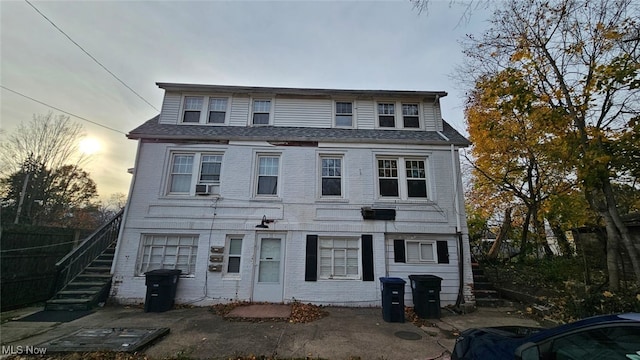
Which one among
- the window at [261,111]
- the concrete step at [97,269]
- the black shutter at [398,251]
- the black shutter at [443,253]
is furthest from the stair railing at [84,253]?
→ the black shutter at [443,253]

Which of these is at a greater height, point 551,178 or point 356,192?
point 551,178

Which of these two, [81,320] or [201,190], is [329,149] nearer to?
[201,190]

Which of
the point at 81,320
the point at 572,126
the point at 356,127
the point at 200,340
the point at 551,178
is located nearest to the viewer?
the point at 200,340

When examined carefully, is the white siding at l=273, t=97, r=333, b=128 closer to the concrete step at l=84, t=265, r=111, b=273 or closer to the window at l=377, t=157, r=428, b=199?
the window at l=377, t=157, r=428, b=199

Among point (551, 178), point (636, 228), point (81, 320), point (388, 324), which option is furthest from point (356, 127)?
point (636, 228)

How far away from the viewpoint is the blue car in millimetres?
2037

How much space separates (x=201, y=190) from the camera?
30.3ft

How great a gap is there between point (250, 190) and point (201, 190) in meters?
1.78

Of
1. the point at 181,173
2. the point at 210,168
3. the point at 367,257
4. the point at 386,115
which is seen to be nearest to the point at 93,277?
the point at 181,173

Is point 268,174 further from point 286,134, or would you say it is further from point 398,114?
point 398,114

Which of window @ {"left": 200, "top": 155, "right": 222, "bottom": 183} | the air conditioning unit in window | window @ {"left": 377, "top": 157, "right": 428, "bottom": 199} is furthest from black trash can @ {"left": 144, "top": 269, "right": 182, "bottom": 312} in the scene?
window @ {"left": 377, "top": 157, "right": 428, "bottom": 199}

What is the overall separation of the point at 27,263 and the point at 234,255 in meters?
6.84

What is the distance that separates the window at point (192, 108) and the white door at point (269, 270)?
19.5ft

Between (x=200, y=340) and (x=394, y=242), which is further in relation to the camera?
(x=394, y=242)
